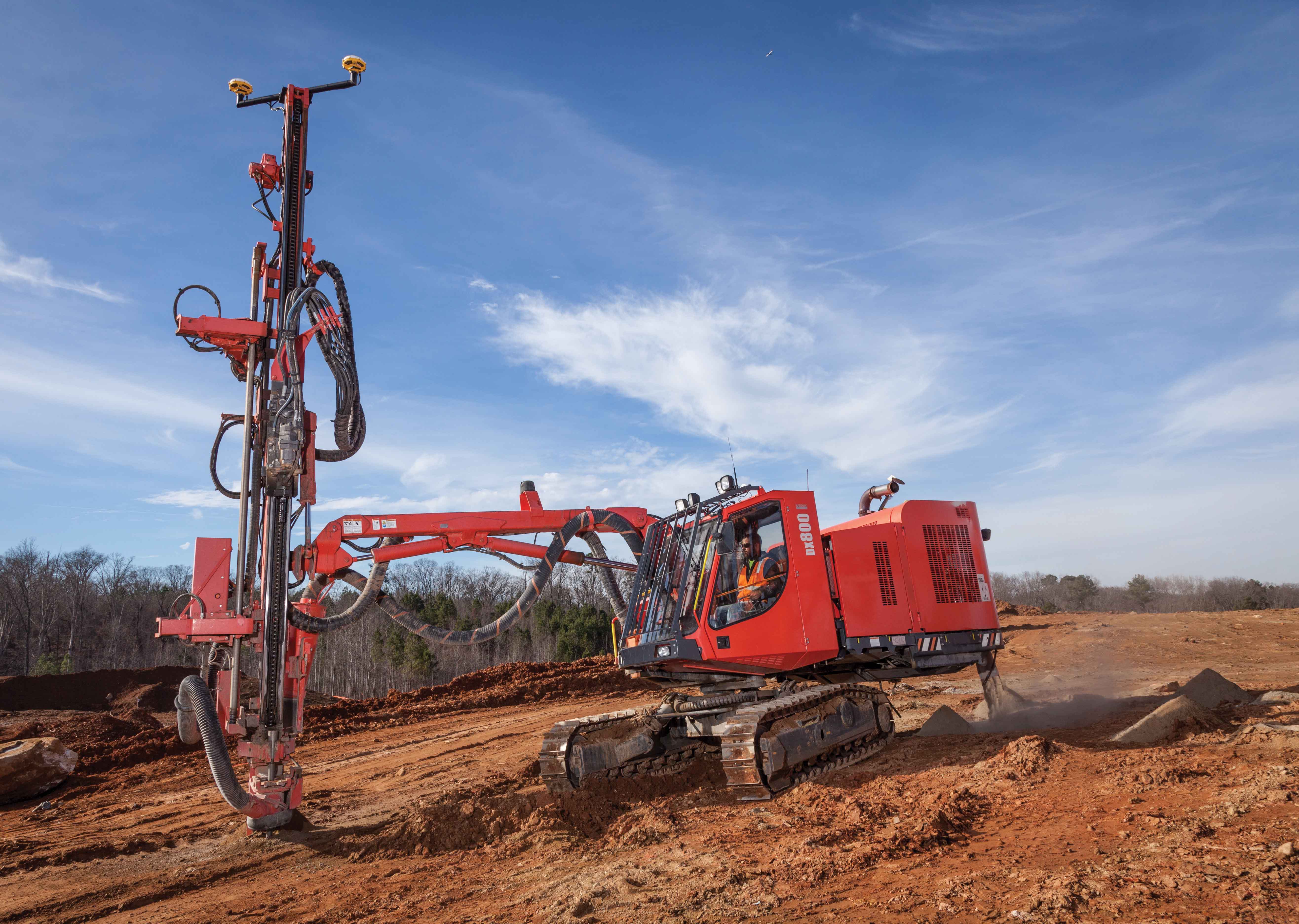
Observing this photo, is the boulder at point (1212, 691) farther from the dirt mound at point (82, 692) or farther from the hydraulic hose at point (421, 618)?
the dirt mound at point (82, 692)

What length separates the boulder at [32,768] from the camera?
13281 millimetres

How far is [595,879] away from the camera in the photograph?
6355 millimetres

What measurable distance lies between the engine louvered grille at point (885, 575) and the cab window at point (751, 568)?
1255mm

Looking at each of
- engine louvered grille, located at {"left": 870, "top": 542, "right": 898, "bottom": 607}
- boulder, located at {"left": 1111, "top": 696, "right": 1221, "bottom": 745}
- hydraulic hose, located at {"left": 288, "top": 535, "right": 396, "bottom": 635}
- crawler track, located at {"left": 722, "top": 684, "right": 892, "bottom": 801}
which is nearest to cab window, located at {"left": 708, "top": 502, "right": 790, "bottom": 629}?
crawler track, located at {"left": 722, "top": 684, "right": 892, "bottom": 801}

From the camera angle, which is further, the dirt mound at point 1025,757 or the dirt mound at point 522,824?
the dirt mound at point 1025,757

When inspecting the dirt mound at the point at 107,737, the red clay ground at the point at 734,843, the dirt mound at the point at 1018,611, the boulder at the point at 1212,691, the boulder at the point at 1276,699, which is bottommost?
the red clay ground at the point at 734,843

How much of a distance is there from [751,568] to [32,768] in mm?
12791

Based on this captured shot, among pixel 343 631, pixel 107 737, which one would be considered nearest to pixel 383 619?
pixel 343 631

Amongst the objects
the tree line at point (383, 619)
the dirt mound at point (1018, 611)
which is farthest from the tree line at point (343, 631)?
the dirt mound at point (1018, 611)

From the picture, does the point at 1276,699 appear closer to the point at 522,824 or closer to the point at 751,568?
the point at 751,568

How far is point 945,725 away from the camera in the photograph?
11742 mm

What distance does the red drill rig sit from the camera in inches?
343

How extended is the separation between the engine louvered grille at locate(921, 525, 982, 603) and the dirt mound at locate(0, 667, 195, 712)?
74.0 ft

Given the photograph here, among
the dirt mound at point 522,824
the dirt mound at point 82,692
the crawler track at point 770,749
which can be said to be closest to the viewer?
the dirt mound at point 522,824
